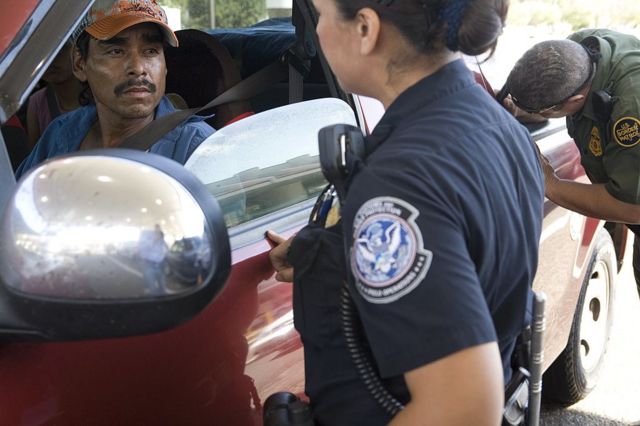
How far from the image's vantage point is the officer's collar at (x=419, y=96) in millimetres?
1133

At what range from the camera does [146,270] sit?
0.94 m

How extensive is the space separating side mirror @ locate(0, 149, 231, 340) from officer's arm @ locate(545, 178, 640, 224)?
1.75 metres

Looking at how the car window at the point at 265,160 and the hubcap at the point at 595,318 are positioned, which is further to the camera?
the hubcap at the point at 595,318

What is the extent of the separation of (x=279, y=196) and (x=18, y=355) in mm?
793

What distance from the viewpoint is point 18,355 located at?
3.72ft

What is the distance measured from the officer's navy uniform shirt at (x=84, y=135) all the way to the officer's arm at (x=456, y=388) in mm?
1273

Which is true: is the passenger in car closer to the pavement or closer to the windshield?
the windshield

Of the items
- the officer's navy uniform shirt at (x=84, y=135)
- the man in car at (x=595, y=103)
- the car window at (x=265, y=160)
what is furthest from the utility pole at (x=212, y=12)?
the car window at (x=265, y=160)

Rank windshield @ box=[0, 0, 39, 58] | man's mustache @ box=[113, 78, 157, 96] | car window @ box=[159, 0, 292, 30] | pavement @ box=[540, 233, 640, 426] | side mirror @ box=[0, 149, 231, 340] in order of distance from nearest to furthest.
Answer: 1. side mirror @ box=[0, 149, 231, 340]
2. windshield @ box=[0, 0, 39, 58]
3. man's mustache @ box=[113, 78, 157, 96]
4. pavement @ box=[540, 233, 640, 426]
5. car window @ box=[159, 0, 292, 30]

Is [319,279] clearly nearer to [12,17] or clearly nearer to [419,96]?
[419,96]

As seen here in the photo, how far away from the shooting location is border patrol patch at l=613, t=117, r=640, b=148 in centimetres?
231

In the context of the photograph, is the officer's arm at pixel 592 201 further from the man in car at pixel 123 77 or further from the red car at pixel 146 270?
the man in car at pixel 123 77

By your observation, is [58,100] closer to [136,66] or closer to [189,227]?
[136,66]

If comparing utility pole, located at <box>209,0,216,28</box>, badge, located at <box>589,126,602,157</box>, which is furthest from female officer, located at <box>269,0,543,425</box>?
utility pole, located at <box>209,0,216,28</box>
